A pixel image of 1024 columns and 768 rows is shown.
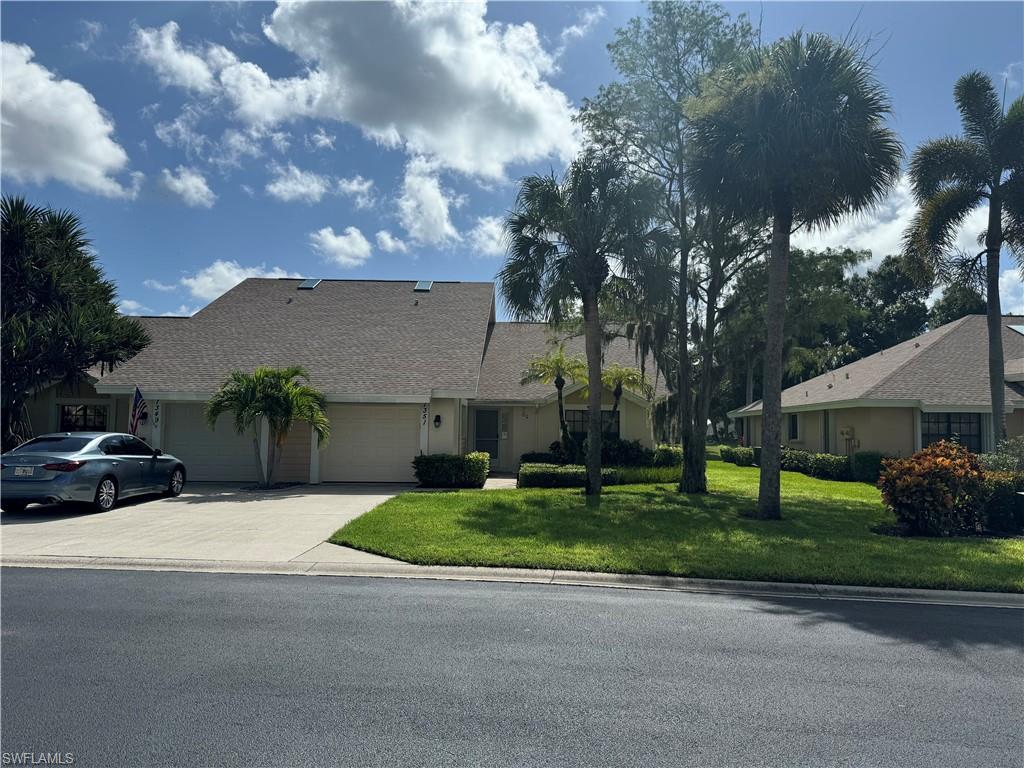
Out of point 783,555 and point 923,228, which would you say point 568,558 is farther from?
point 923,228

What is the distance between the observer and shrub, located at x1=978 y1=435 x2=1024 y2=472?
535 inches

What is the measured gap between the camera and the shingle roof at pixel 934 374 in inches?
816

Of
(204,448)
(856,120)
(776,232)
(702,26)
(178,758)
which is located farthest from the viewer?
(204,448)

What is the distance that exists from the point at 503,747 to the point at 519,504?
9.82 m

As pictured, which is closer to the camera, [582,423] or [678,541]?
[678,541]

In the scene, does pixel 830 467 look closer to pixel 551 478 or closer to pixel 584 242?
pixel 551 478

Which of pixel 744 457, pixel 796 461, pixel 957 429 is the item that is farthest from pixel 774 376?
pixel 744 457

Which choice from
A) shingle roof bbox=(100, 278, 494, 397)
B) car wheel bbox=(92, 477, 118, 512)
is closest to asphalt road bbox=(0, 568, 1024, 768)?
car wheel bbox=(92, 477, 118, 512)

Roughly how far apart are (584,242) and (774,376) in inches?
203

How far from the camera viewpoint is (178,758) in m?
3.45

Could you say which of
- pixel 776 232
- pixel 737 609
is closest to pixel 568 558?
pixel 737 609

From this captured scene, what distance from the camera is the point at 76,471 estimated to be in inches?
458

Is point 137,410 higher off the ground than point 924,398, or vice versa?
point 924,398

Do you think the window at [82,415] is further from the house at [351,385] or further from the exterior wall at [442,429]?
the exterior wall at [442,429]
